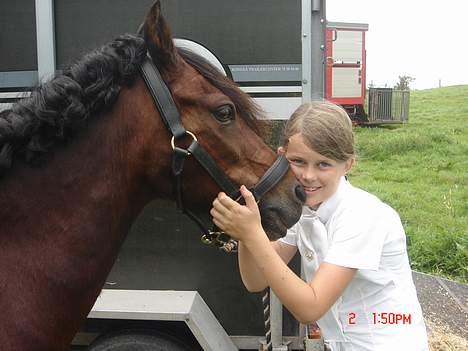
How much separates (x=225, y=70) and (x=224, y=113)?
1109 millimetres

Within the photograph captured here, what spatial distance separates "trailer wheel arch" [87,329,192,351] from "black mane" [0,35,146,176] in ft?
5.68

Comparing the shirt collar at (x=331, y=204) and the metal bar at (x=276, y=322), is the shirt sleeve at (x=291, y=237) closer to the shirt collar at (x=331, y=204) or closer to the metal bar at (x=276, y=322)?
the shirt collar at (x=331, y=204)

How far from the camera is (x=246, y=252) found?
2.09 metres

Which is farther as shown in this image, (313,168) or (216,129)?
(313,168)

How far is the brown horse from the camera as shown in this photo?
1.71 m

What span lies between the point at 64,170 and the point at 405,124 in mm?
20893

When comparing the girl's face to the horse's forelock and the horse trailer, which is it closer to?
the horse's forelock

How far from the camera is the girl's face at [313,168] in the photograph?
2.00 metres

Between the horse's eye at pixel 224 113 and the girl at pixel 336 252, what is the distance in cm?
26

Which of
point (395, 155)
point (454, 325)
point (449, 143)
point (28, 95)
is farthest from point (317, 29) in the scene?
point (449, 143)

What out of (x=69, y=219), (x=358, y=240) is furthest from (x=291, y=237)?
(x=69, y=219)

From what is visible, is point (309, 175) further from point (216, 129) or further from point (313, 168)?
point (216, 129)

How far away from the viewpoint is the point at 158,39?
1.83 meters

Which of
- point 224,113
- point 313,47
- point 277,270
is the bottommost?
point 277,270
